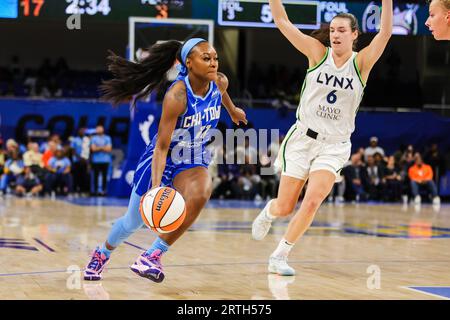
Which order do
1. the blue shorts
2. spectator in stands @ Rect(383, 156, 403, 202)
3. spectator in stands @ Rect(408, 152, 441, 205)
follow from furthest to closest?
spectator in stands @ Rect(383, 156, 403, 202) → spectator in stands @ Rect(408, 152, 441, 205) → the blue shorts

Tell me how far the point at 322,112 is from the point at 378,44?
72cm

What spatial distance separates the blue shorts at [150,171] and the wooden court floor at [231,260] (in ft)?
2.46

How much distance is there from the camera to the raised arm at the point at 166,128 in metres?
5.78

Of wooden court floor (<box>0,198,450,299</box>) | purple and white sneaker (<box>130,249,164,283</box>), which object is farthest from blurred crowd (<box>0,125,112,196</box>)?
purple and white sneaker (<box>130,249,164,283</box>)

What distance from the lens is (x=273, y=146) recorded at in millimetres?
17703

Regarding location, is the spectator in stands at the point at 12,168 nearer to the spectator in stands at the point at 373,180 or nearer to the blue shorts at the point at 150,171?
the spectator in stands at the point at 373,180

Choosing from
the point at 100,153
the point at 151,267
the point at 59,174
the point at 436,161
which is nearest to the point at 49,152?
the point at 59,174

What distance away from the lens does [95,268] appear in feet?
20.2

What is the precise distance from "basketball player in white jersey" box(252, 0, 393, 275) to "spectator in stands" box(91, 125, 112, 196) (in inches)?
441

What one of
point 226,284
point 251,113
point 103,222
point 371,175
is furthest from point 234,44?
point 226,284

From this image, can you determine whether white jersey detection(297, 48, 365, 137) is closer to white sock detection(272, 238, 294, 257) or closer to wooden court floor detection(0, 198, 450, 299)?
white sock detection(272, 238, 294, 257)

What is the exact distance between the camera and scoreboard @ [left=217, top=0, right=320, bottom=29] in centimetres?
1484

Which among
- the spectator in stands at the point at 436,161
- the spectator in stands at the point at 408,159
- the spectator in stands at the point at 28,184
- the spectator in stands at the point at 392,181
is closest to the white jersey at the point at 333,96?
the spectator in stands at the point at 28,184

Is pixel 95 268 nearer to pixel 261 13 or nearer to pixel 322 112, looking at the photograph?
pixel 322 112
